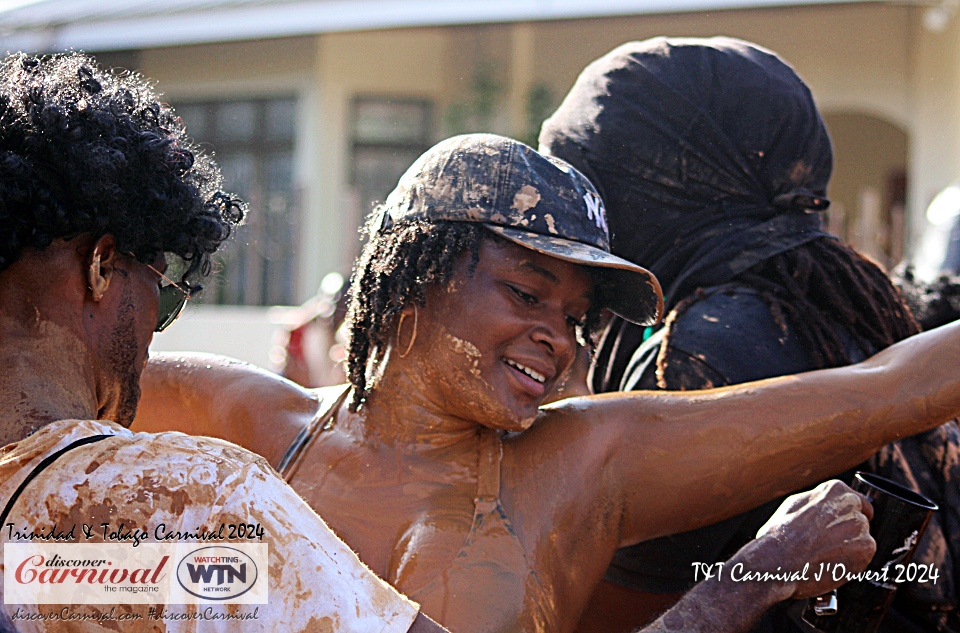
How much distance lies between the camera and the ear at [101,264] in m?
1.74

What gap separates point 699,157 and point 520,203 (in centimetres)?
79

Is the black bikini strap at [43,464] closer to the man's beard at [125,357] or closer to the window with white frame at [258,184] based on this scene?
the man's beard at [125,357]

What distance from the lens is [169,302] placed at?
2021 millimetres

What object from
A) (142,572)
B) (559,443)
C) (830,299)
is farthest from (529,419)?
(142,572)

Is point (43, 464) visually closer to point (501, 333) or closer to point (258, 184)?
point (501, 333)

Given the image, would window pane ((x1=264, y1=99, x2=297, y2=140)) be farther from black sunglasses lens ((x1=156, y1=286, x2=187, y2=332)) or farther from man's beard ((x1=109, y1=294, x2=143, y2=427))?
man's beard ((x1=109, y1=294, x2=143, y2=427))

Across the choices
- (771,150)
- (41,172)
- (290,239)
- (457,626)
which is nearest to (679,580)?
(457,626)

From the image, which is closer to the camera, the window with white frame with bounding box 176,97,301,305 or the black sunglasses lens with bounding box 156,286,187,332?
the black sunglasses lens with bounding box 156,286,187,332

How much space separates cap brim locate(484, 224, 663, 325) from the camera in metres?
2.34

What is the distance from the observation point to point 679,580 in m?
2.70

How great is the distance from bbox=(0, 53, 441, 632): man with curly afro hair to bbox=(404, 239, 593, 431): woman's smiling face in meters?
0.58

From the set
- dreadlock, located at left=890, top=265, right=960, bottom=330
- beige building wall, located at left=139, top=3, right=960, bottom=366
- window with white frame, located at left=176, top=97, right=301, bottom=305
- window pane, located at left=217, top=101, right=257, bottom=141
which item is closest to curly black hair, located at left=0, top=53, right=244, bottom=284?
dreadlock, located at left=890, top=265, right=960, bottom=330

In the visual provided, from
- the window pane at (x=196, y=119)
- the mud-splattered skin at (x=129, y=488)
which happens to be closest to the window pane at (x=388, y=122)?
the window pane at (x=196, y=119)

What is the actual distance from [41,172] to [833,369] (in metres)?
1.71
